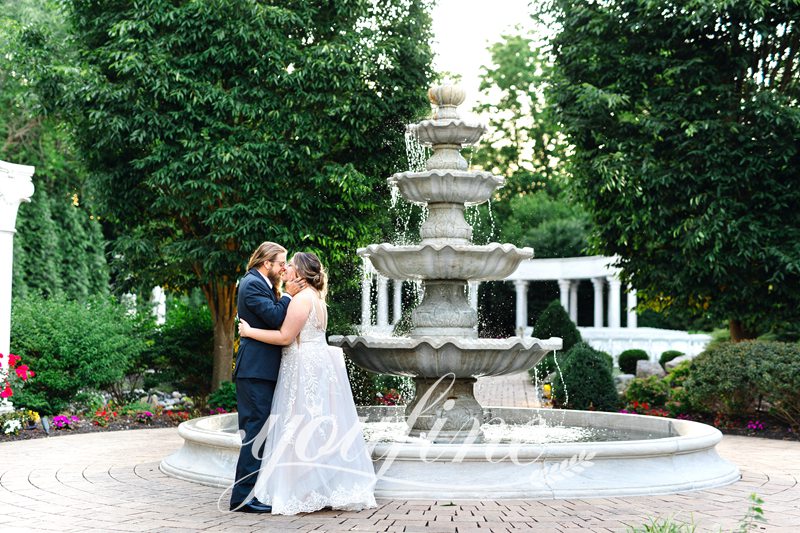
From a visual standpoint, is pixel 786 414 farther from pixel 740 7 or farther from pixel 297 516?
pixel 297 516

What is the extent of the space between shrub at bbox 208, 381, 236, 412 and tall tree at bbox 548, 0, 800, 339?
25.8ft

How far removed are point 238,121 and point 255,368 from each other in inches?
389

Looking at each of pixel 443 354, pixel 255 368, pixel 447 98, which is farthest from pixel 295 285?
pixel 447 98

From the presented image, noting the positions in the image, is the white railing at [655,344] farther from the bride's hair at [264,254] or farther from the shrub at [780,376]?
the bride's hair at [264,254]

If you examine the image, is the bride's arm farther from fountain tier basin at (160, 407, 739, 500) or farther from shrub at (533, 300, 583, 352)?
shrub at (533, 300, 583, 352)

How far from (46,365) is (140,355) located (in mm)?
3277

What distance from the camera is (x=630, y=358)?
29500 millimetres

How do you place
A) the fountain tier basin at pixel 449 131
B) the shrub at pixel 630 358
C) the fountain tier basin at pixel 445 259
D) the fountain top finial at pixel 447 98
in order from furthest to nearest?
the shrub at pixel 630 358
the fountain top finial at pixel 447 98
the fountain tier basin at pixel 449 131
the fountain tier basin at pixel 445 259

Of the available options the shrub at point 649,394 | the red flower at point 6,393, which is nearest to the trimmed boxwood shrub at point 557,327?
the shrub at point 649,394

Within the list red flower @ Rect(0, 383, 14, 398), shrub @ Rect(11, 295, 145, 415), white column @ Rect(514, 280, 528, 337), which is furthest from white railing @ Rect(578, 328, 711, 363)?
red flower @ Rect(0, 383, 14, 398)

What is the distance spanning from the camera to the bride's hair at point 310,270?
7.34 meters

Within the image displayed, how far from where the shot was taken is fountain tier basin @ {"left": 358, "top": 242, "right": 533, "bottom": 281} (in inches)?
351

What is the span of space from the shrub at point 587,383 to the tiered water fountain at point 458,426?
13.6 feet

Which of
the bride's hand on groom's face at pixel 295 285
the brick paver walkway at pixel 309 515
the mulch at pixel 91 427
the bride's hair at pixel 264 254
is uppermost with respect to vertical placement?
the bride's hair at pixel 264 254
